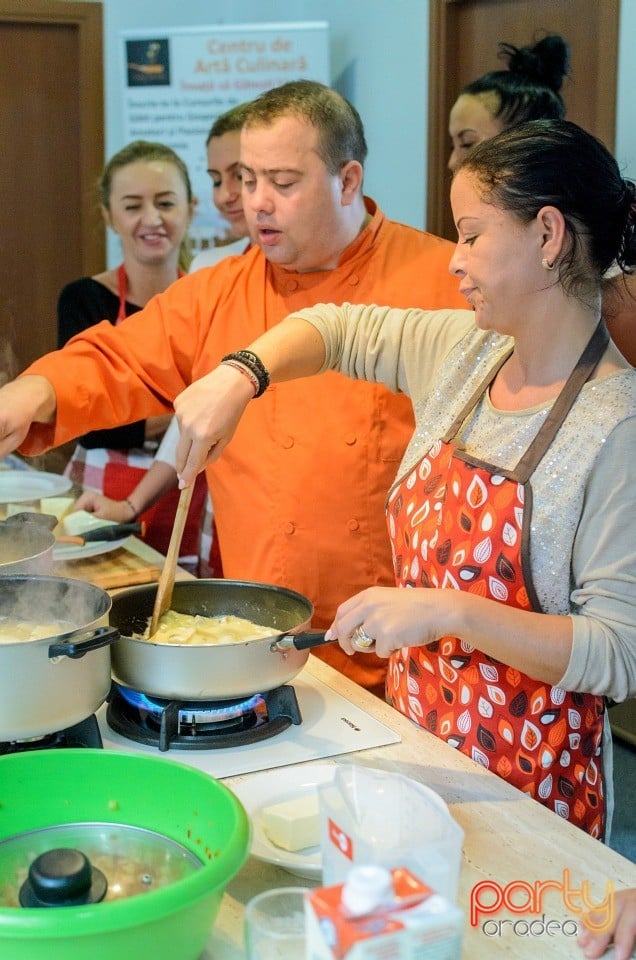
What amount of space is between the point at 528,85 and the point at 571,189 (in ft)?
6.05

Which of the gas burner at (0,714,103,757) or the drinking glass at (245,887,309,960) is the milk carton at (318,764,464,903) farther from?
the gas burner at (0,714,103,757)

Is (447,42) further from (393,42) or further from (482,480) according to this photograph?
(482,480)

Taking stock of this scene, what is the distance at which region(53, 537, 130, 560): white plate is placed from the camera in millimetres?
2227

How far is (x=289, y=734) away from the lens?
1.46 m

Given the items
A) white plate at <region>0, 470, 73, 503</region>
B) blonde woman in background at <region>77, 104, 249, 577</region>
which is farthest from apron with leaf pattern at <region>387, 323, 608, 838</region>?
white plate at <region>0, 470, 73, 503</region>

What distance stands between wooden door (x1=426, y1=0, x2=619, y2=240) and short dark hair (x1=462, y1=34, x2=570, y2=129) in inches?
5.1

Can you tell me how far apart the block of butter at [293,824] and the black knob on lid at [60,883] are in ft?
0.76

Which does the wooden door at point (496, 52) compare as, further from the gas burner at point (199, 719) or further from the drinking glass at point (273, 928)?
the drinking glass at point (273, 928)

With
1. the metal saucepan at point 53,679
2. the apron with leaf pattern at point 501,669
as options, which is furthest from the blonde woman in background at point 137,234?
the metal saucepan at point 53,679

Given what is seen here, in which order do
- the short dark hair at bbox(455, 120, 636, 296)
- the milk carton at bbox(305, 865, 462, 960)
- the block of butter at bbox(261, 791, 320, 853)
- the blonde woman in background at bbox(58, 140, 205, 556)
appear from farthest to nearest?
the blonde woman in background at bbox(58, 140, 205, 556) < the short dark hair at bbox(455, 120, 636, 296) < the block of butter at bbox(261, 791, 320, 853) < the milk carton at bbox(305, 865, 462, 960)

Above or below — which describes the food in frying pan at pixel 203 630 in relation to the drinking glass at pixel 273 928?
below

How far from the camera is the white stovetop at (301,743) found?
1.37 metres

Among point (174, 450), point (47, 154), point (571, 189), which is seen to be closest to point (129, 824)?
point (571, 189)

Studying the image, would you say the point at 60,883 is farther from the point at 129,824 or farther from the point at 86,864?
the point at 129,824
